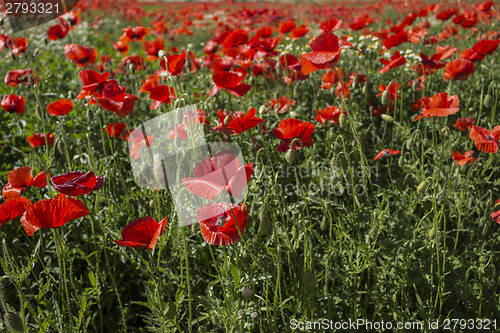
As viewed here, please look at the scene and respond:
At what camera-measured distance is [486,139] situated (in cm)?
190

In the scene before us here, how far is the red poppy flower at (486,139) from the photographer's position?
1.88 meters

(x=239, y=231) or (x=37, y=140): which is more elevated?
(x=239, y=231)

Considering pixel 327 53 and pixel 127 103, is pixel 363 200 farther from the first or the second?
pixel 127 103

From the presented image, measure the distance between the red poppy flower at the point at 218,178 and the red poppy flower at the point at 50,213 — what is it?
0.40m

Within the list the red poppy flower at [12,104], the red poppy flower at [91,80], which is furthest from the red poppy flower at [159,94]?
the red poppy flower at [12,104]

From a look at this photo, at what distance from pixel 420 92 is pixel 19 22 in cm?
873

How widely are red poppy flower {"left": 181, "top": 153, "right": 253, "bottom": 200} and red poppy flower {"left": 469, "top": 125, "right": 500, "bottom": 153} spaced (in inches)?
47.3

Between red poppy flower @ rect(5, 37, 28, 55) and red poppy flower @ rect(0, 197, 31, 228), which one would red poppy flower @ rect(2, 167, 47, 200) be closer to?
red poppy flower @ rect(0, 197, 31, 228)

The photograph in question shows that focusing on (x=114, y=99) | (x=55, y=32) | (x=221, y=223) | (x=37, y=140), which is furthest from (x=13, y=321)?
(x=55, y=32)

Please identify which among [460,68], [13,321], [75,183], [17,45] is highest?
[17,45]

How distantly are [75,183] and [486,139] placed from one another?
189cm

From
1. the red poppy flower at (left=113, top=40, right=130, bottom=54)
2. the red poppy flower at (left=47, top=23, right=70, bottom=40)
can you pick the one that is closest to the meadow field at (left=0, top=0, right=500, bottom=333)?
the red poppy flower at (left=113, top=40, right=130, bottom=54)

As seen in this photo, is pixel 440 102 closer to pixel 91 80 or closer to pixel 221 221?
pixel 221 221

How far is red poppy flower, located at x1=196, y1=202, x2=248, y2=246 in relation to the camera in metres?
A: 1.35
